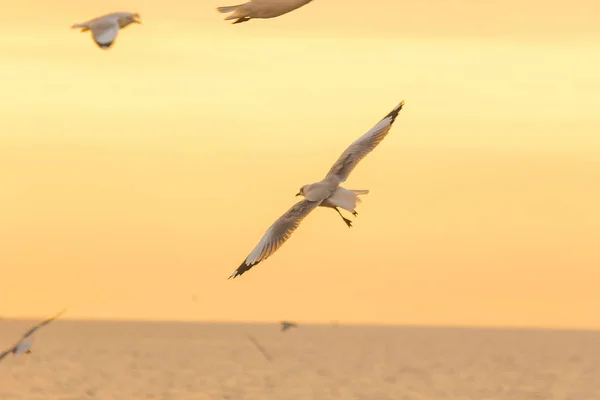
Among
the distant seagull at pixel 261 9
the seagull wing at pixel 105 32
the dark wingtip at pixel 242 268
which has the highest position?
the seagull wing at pixel 105 32

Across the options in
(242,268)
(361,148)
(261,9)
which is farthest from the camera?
(361,148)

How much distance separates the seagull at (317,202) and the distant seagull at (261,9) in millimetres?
5647

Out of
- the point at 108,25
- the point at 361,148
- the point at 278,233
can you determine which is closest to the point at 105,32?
the point at 108,25

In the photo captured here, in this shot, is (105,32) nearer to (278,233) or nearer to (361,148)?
(278,233)

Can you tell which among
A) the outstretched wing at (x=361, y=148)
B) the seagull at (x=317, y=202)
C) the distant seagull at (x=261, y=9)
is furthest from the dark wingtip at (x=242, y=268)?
the distant seagull at (x=261, y=9)

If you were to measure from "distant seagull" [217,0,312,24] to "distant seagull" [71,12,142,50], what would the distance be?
245 inches

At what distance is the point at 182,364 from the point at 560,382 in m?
28.4

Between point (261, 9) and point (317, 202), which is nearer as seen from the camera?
point (261, 9)

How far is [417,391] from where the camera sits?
62188 mm

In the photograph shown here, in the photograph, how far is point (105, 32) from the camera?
20891 mm

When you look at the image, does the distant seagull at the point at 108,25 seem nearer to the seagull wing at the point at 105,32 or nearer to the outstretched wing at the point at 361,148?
the seagull wing at the point at 105,32

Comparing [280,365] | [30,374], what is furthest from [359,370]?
[30,374]

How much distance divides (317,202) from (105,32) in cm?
399

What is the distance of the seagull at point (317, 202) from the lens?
818 inches
